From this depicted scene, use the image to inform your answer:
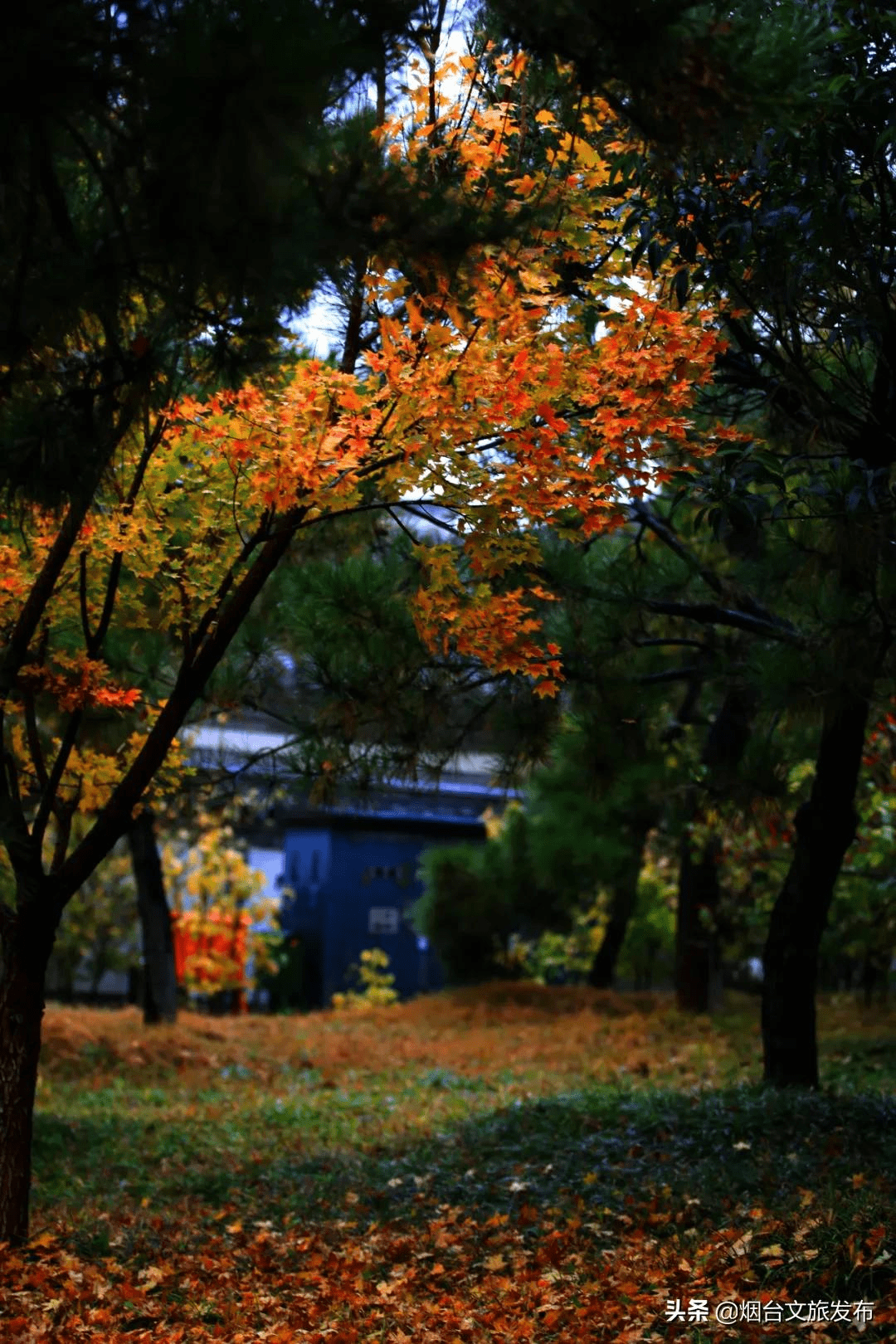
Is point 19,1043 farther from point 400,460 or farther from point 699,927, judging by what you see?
point 699,927

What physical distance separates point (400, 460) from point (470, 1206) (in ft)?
11.1

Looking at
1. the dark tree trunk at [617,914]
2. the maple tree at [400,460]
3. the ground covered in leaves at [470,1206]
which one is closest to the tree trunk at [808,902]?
the ground covered in leaves at [470,1206]

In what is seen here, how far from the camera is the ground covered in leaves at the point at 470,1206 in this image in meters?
4.12

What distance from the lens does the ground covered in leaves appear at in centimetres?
412

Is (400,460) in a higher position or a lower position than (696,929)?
higher

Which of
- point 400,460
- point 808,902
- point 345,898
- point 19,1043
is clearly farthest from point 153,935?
point 400,460

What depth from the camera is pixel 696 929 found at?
495 inches

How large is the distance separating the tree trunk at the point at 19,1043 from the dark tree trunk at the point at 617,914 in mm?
9417

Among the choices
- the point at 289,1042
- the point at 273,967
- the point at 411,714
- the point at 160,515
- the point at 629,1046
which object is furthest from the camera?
the point at 273,967

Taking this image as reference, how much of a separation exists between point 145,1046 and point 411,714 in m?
6.49


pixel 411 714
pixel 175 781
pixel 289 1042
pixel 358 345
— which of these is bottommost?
pixel 289 1042

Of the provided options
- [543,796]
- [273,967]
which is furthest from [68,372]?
[273,967]

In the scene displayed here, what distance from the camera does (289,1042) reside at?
518 inches

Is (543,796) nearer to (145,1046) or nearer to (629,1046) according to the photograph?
(629,1046)
